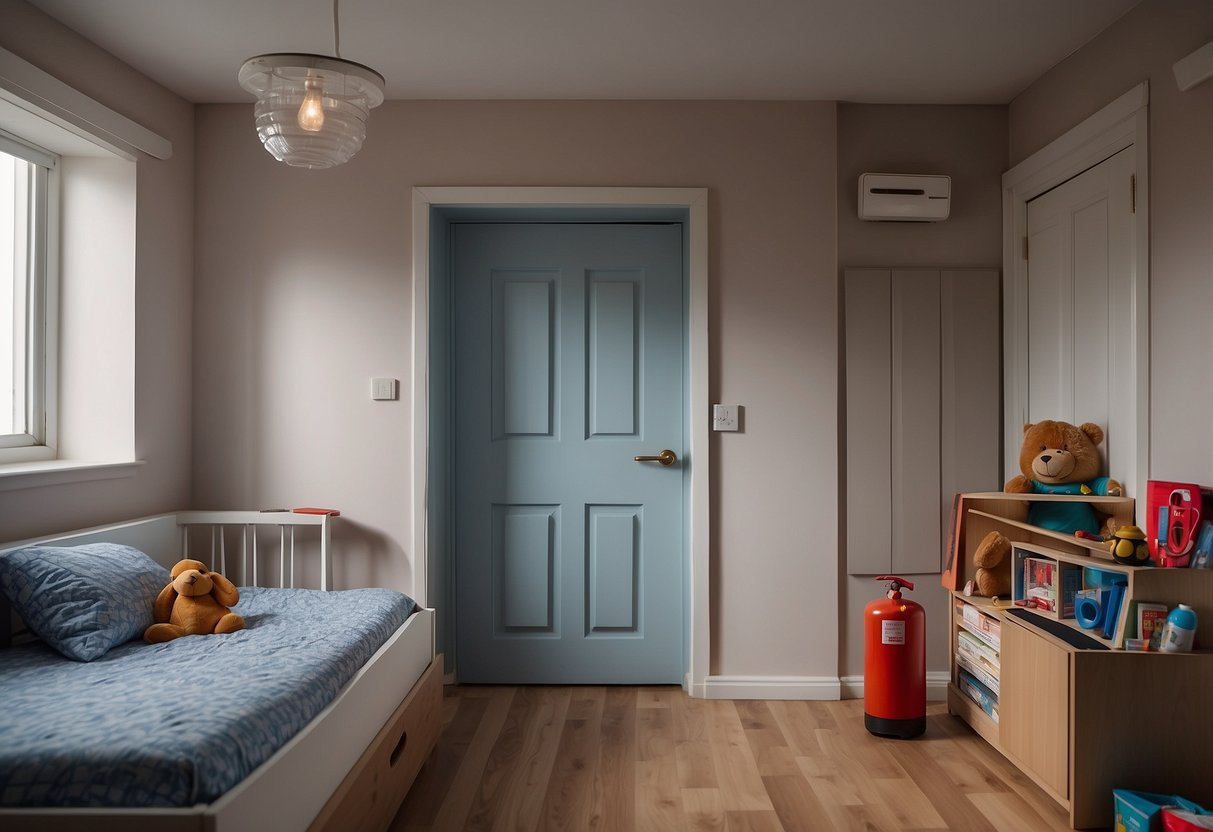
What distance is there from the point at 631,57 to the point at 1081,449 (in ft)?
6.52

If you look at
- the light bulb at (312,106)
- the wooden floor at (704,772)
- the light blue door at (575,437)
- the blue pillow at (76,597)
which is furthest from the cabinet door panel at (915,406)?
the blue pillow at (76,597)

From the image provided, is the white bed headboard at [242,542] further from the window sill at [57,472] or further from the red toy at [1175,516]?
the red toy at [1175,516]

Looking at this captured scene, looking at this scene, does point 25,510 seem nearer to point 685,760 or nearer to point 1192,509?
point 685,760

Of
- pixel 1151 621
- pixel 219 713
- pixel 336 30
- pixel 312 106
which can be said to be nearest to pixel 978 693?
pixel 1151 621

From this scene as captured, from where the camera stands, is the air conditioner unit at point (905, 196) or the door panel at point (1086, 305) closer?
the door panel at point (1086, 305)

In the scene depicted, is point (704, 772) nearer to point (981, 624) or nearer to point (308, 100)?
point (981, 624)

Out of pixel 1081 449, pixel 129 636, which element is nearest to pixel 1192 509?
pixel 1081 449

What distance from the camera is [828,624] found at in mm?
3289

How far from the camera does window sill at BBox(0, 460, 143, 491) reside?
241 cm

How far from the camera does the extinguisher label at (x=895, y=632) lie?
2811mm

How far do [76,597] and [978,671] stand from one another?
277 centimetres

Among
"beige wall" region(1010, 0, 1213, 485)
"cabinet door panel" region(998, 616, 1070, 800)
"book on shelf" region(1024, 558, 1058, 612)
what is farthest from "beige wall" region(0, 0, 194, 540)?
"beige wall" region(1010, 0, 1213, 485)

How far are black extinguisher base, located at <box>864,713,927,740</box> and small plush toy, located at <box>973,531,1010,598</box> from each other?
1.64ft

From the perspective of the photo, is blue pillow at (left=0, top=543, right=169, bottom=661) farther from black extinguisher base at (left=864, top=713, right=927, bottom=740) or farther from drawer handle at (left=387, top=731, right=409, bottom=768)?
black extinguisher base at (left=864, top=713, right=927, bottom=740)
